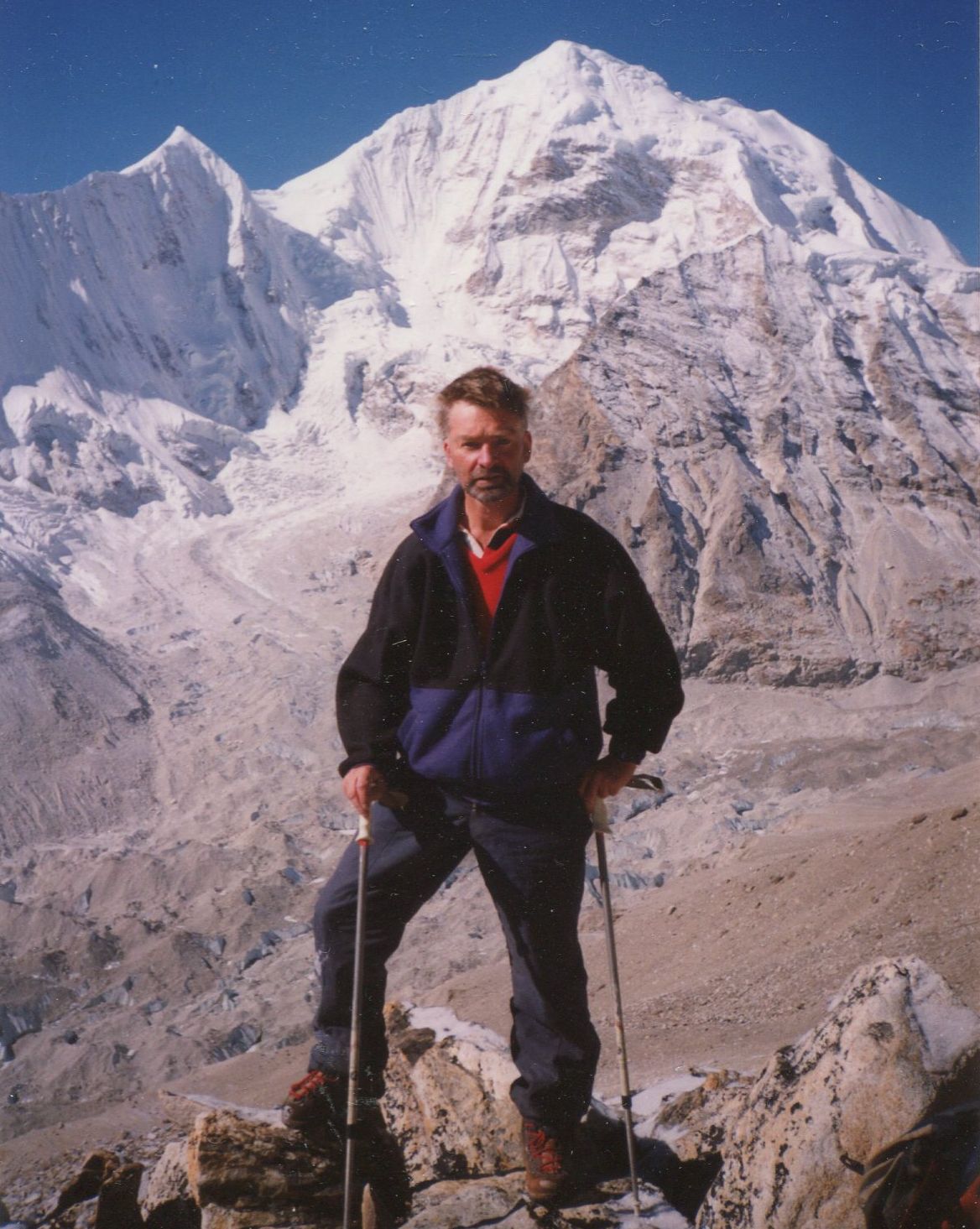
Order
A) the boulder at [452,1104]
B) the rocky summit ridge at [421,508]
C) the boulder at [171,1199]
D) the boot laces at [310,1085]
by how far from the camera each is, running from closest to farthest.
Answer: the boot laces at [310,1085] → the boulder at [171,1199] → the boulder at [452,1104] → the rocky summit ridge at [421,508]

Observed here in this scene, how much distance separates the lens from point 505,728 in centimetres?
232

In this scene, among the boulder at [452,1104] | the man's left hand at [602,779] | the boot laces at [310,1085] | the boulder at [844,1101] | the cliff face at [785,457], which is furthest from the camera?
the cliff face at [785,457]

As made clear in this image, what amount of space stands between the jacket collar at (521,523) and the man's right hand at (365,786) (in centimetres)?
58

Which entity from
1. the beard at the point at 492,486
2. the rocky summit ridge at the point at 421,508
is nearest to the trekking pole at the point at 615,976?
the beard at the point at 492,486

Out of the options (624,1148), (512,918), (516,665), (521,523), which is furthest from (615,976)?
(521,523)

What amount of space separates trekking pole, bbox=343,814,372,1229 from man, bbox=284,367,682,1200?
6 cm

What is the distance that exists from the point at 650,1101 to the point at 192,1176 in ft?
4.78

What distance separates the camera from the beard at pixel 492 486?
7.76ft

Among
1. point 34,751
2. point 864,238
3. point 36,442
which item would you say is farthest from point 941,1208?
point 864,238

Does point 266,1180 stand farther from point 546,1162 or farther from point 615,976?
point 615,976

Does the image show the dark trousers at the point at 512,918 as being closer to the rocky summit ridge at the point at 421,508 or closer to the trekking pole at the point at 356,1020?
the trekking pole at the point at 356,1020

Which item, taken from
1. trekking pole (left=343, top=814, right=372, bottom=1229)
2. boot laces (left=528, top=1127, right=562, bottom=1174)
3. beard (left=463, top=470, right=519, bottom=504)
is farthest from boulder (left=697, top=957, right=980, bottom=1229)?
beard (left=463, top=470, right=519, bottom=504)

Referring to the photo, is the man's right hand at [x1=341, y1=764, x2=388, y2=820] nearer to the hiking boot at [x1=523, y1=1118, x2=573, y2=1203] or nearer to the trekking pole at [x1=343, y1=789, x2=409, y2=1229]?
the trekking pole at [x1=343, y1=789, x2=409, y2=1229]

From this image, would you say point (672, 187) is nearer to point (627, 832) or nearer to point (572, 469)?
point (572, 469)
